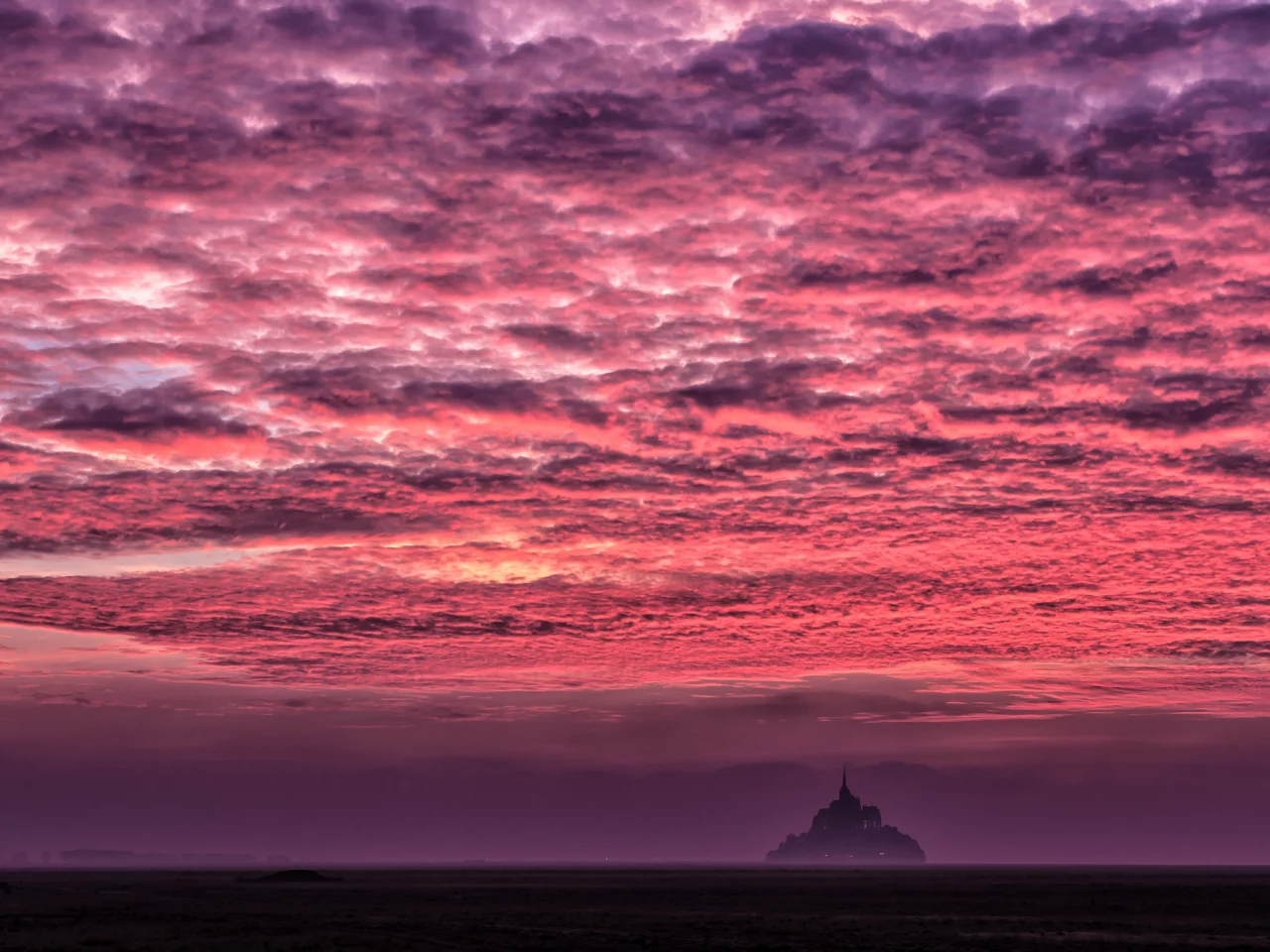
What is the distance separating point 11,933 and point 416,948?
24980mm

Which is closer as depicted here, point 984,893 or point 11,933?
point 11,933

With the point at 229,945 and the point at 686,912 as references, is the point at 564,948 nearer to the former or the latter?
the point at 229,945

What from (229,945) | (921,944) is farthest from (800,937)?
(229,945)

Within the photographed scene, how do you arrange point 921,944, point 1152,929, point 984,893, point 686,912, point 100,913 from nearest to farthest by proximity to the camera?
1. point 921,944
2. point 1152,929
3. point 100,913
4. point 686,912
5. point 984,893

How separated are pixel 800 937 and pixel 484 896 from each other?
70.6 m

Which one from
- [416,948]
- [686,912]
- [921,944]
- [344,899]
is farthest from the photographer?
[344,899]

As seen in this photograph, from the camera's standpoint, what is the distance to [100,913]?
99188mm

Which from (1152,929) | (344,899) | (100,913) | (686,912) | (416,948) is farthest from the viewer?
(344,899)

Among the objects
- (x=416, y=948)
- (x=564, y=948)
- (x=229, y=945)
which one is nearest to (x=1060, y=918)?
(x=564, y=948)

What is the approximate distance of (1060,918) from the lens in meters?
101

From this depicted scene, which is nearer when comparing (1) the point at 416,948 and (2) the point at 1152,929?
(1) the point at 416,948

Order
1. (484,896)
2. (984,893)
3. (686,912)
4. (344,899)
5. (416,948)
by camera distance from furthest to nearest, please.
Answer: (984,893) < (484,896) < (344,899) < (686,912) < (416,948)

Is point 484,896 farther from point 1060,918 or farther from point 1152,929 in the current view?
point 1152,929

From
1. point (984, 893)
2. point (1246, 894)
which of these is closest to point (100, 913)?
point (984, 893)
